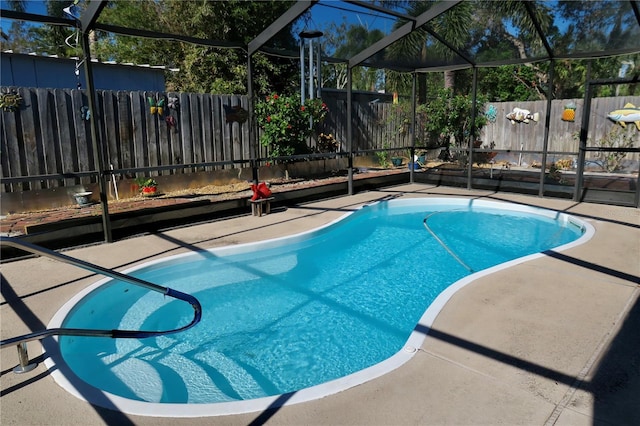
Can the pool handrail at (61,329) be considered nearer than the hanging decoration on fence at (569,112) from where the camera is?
Yes

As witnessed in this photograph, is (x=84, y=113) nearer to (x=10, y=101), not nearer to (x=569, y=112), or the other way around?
(x=10, y=101)

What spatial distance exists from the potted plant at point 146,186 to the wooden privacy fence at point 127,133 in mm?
352

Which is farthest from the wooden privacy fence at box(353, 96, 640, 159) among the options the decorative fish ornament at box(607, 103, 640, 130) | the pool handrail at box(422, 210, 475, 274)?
the pool handrail at box(422, 210, 475, 274)

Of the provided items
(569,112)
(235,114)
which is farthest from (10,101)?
(569,112)

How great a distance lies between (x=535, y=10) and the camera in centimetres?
723

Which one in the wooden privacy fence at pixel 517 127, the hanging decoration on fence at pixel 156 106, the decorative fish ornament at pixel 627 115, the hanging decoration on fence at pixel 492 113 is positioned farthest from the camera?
the hanging decoration on fence at pixel 492 113

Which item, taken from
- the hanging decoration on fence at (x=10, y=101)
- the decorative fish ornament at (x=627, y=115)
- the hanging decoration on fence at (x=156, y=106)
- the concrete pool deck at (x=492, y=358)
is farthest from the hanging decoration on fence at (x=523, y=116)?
the hanging decoration on fence at (x=10, y=101)

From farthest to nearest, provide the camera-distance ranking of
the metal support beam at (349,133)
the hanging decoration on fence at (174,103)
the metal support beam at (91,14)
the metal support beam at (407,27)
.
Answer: the metal support beam at (349,133)
the hanging decoration on fence at (174,103)
the metal support beam at (407,27)
the metal support beam at (91,14)

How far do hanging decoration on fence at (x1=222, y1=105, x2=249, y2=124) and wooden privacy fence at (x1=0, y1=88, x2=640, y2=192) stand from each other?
0.18 ft

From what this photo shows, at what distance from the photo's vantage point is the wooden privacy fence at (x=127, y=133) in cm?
673

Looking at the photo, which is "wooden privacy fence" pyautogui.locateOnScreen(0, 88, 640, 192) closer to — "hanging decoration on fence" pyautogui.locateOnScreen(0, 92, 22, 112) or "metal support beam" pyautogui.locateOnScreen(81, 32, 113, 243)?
"hanging decoration on fence" pyautogui.locateOnScreen(0, 92, 22, 112)

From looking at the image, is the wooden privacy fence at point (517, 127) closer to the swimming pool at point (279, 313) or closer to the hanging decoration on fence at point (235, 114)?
the hanging decoration on fence at point (235, 114)

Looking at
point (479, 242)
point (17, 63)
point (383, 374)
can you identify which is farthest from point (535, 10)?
point (17, 63)

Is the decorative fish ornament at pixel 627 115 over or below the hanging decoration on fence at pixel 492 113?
below
